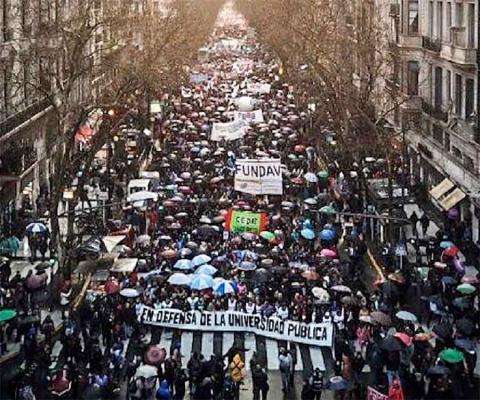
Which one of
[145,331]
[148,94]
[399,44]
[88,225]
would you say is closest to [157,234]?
[88,225]

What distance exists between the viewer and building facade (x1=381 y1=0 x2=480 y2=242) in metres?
41.9

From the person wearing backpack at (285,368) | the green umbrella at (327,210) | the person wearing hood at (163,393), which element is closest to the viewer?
the person wearing hood at (163,393)

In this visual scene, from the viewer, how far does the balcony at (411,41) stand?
52.8 m

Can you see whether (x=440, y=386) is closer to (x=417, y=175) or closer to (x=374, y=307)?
(x=374, y=307)

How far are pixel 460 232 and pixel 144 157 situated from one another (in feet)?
87.1

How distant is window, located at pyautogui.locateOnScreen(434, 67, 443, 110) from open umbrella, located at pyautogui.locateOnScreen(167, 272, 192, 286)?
22582mm

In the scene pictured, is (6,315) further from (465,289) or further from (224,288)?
(465,289)

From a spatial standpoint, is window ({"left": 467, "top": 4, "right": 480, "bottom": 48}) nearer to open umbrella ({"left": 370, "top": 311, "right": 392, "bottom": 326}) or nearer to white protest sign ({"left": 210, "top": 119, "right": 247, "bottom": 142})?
white protest sign ({"left": 210, "top": 119, "right": 247, "bottom": 142})

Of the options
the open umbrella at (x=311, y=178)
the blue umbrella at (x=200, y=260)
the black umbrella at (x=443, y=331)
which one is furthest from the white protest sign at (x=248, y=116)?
the black umbrella at (x=443, y=331)

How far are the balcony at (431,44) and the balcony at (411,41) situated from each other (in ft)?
2.90

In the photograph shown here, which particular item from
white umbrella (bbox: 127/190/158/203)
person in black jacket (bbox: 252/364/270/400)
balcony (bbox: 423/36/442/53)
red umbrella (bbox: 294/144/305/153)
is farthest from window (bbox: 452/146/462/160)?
person in black jacket (bbox: 252/364/270/400)

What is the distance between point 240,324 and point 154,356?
4322 millimetres

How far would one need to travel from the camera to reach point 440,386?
23344mm

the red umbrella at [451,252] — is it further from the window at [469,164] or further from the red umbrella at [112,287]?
the red umbrella at [112,287]
